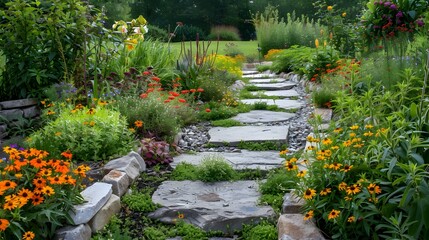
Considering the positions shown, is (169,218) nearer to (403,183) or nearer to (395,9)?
(403,183)

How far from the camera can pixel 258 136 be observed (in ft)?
15.2

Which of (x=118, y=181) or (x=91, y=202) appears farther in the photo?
(x=118, y=181)

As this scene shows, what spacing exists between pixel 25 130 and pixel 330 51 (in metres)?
4.32

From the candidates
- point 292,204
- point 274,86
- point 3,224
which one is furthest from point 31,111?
point 274,86

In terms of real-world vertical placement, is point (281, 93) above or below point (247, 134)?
below

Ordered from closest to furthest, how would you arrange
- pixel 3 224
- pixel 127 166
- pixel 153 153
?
1. pixel 3 224
2. pixel 127 166
3. pixel 153 153

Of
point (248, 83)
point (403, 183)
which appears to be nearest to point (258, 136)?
point (403, 183)

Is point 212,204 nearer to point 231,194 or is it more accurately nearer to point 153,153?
point 231,194

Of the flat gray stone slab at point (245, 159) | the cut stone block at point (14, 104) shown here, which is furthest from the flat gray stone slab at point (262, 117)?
the cut stone block at point (14, 104)

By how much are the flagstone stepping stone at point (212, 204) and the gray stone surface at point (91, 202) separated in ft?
1.08

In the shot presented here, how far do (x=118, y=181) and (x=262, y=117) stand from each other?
8.84ft

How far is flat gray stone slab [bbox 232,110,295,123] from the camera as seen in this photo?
17.9ft

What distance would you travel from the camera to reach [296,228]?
257 centimetres

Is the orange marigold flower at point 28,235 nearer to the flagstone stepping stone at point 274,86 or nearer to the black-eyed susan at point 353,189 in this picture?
the black-eyed susan at point 353,189
